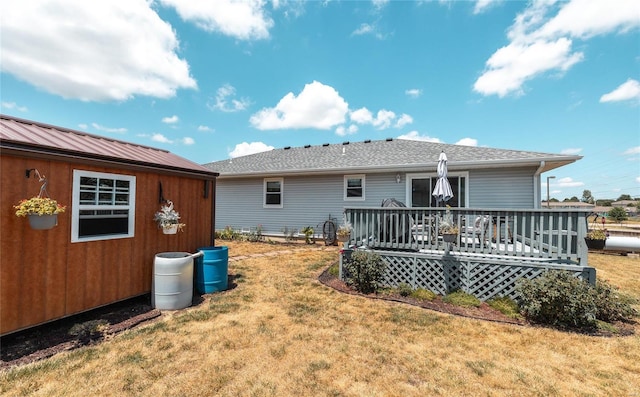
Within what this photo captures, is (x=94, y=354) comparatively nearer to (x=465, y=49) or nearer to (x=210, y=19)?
(x=210, y=19)


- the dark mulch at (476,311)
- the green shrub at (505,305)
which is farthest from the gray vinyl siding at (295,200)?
the green shrub at (505,305)

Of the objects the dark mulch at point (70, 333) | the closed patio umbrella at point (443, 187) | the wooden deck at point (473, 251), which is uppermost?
the closed patio umbrella at point (443, 187)

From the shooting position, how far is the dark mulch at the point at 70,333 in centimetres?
291

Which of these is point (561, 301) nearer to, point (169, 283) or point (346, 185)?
point (169, 283)

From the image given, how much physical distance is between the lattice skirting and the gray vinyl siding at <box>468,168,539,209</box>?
176 inches

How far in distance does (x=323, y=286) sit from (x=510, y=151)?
25.7 feet

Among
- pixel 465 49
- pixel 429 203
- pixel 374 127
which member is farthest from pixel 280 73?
pixel 429 203

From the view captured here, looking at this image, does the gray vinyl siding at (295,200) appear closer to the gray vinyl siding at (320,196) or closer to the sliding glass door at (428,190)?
the gray vinyl siding at (320,196)

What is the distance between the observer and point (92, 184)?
3.83 metres

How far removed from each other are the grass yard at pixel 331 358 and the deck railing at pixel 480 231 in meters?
1.40

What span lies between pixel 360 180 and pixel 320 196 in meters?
1.85

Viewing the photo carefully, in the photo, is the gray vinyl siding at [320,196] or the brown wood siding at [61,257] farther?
the gray vinyl siding at [320,196]

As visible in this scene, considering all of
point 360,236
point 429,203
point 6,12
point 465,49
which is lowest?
point 360,236

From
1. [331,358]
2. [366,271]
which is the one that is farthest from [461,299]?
[331,358]
